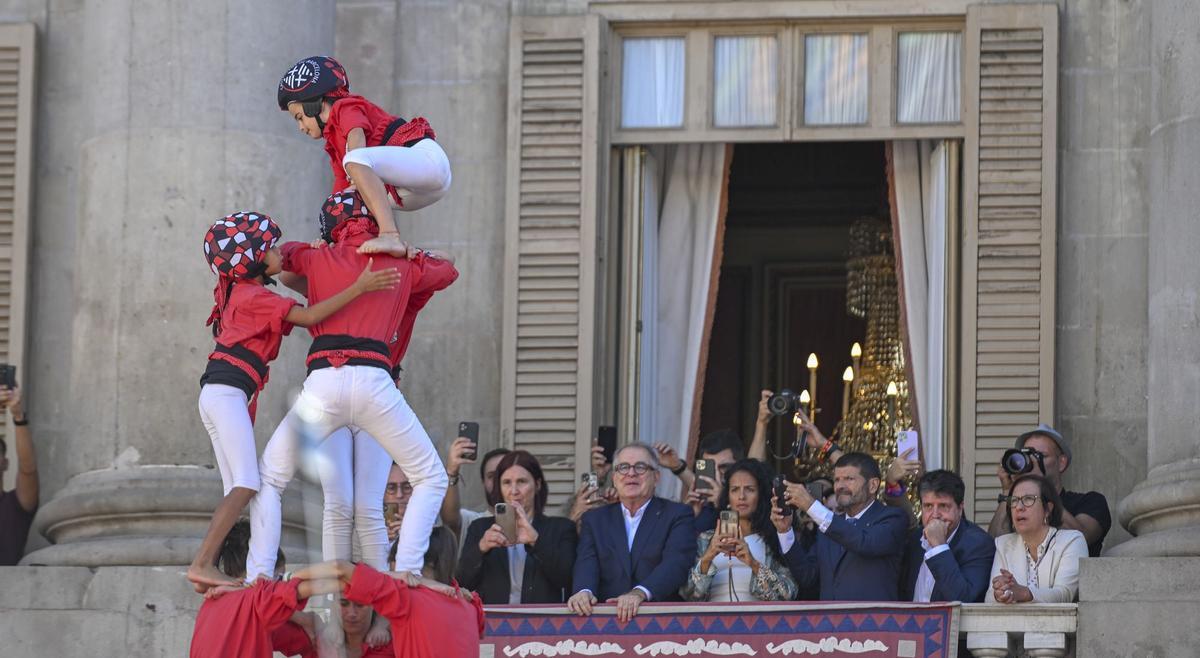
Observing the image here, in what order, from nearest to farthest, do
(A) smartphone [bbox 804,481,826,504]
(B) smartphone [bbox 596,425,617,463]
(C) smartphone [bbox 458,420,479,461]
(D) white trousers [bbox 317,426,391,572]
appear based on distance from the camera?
(D) white trousers [bbox 317,426,391,572]
(C) smartphone [bbox 458,420,479,461]
(A) smartphone [bbox 804,481,826,504]
(B) smartphone [bbox 596,425,617,463]

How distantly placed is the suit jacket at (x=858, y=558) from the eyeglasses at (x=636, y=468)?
35.0 inches

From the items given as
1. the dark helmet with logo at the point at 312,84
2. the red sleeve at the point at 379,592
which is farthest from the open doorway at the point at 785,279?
the red sleeve at the point at 379,592

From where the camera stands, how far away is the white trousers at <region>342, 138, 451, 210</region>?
489 inches

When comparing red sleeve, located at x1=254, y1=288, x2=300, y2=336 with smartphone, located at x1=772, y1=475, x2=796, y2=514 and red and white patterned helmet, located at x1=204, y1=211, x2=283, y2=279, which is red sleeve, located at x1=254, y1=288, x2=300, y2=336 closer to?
red and white patterned helmet, located at x1=204, y1=211, x2=283, y2=279

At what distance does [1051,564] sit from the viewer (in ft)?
47.1

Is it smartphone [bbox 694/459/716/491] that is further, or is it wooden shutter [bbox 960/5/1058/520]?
wooden shutter [bbox 960/5/1058/520]

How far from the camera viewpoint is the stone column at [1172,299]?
1509 centimetres

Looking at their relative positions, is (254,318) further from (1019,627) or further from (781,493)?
(1019,627)

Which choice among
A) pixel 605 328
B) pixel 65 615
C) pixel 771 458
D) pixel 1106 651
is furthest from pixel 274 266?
pixel 771 458

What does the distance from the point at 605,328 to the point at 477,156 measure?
1353 mm

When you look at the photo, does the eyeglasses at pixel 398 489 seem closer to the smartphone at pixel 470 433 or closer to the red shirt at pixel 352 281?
the smartphone at pixel 470 433

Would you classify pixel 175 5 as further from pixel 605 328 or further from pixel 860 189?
pixel 860 189

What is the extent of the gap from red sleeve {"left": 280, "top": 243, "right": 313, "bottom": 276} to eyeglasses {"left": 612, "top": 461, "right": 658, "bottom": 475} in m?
3.02

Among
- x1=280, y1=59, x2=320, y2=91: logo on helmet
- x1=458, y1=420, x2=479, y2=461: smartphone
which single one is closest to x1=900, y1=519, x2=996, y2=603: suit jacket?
x1=458, y1=420, x2=479, y2=461: smartphone
